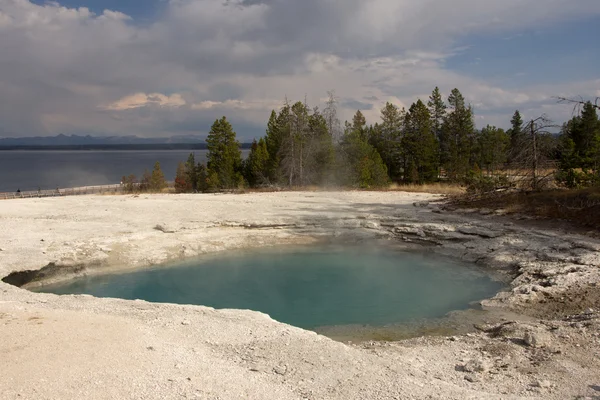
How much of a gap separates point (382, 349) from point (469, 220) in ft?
35.8

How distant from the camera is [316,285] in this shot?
1326 centimetres

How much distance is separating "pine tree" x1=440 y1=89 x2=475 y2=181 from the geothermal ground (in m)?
31.8

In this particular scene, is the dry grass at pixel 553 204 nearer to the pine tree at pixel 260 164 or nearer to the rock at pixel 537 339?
the rock at pixel 537 339

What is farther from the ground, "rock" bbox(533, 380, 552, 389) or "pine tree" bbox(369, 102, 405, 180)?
"pine tree" bbox(369, 102, 405, 180)

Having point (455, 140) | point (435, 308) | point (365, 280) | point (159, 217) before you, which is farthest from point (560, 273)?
point (455, 140)

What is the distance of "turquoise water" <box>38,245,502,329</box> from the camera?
1091cm

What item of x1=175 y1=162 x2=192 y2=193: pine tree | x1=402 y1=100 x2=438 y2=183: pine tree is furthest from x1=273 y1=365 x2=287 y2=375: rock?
x1=175 y1=162 x2=192 y2=193: pine tree

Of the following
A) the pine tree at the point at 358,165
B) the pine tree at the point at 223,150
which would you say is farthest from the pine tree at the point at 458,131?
the pine tree at the point at 223,150

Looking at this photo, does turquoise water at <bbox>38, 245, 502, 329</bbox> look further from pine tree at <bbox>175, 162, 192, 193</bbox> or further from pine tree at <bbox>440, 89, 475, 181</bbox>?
pine tree at <bbox>175, 162, 192, 193</bbox>

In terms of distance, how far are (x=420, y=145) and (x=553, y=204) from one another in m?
28.0

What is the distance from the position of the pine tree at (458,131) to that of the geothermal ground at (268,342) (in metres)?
31.8

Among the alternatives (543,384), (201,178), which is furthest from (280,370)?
(201,178)

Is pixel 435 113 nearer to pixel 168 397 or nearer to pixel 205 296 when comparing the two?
pixel 205 296

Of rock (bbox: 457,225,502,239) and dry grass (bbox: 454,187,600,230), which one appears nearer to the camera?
rock (bbox: 457,225,502,239)
